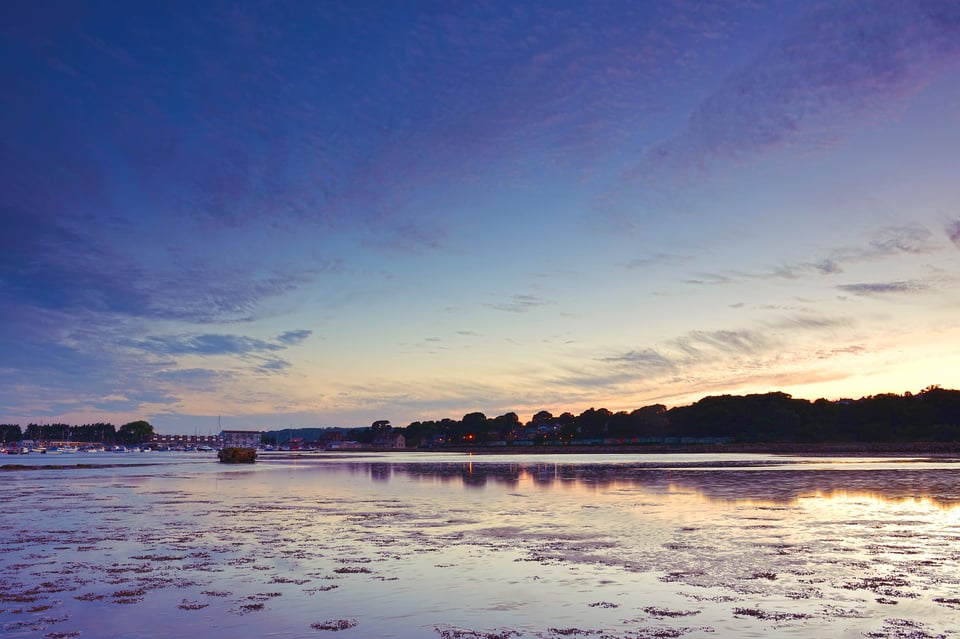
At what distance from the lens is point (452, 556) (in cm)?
2098

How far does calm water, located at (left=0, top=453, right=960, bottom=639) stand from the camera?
43.5ft

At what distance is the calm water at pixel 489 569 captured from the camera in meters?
13.3

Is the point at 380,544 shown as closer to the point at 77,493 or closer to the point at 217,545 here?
the point at 217,545

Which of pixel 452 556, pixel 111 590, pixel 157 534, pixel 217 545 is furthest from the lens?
pixel 157 534

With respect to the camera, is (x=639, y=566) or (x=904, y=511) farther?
(x=904, y=511)

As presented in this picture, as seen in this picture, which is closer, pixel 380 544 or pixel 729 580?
pixel 729 580

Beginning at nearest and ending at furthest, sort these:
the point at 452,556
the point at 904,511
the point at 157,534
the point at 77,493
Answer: the point at 452,556, the point at 157,534, the point at 904,511, the point at 77,493

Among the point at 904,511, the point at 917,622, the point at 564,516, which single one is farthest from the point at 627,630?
the point at 904,511

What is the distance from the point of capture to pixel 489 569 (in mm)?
18828

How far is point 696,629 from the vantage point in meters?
12.6

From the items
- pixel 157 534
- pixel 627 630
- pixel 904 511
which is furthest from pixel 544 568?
pixel 904 511

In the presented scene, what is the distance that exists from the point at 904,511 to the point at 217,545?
2782 cm

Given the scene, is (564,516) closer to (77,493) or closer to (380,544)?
(380,544)

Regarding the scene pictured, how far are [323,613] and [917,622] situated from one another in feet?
36.4
